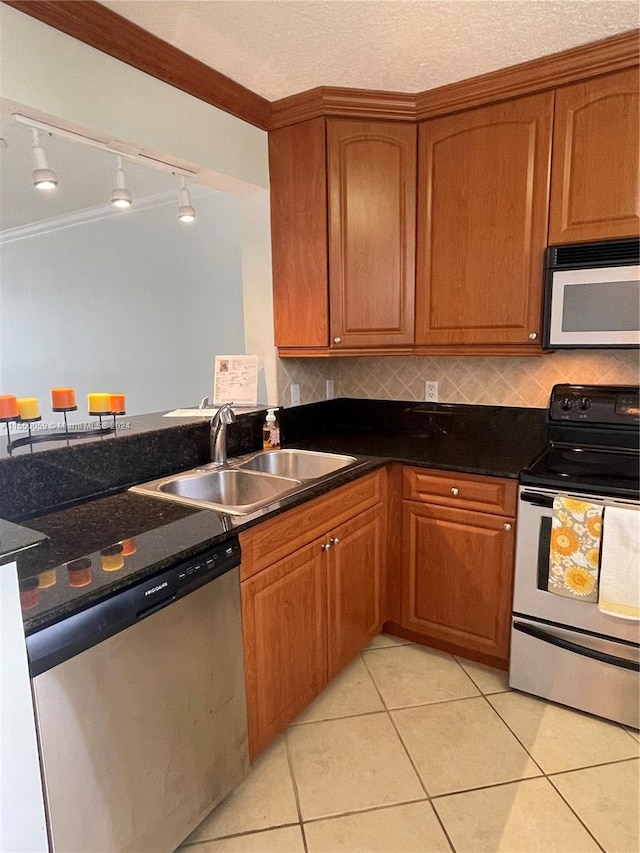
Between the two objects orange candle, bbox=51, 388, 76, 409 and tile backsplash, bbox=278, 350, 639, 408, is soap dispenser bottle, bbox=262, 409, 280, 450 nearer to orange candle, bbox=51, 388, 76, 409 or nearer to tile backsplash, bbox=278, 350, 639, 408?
tile backsplash, bbox=278, 350, 639, 408

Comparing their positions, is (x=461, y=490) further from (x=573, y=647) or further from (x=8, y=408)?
(x=8, y=408)

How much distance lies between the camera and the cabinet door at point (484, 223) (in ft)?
6.68

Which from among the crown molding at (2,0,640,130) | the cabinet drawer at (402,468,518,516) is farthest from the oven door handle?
the crown molding at (2,0,640,130)

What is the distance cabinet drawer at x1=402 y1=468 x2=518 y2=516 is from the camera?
1997mm

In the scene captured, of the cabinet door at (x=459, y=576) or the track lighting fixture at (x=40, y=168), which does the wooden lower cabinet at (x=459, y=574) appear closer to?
the cabinet door at (x=459, y=576)

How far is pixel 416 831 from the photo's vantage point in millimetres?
1500

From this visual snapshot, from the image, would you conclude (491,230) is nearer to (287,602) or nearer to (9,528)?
(287,602)

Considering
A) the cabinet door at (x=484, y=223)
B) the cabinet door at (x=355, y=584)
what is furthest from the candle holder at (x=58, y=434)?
the cabinet door at (x=484, y=223)

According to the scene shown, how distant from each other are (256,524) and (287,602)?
0.36 m

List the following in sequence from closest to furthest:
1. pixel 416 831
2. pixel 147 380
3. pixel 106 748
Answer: pixel 106 748, pixel 416 831, pixel 147 380

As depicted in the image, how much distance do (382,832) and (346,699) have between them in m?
0.55

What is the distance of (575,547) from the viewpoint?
1.81 meters

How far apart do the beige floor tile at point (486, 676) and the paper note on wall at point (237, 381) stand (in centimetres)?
150

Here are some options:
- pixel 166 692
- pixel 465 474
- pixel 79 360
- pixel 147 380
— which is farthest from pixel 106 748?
pixel 79 360
